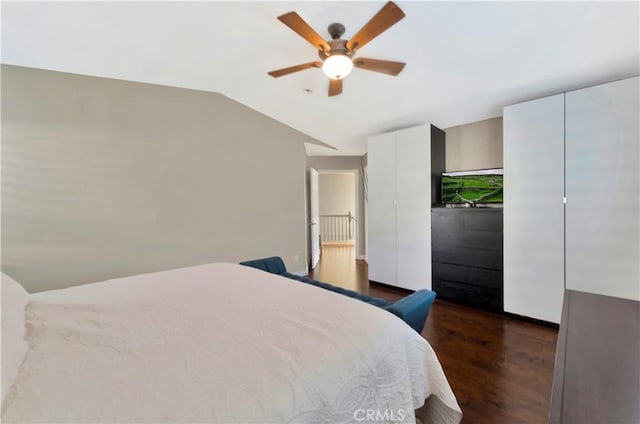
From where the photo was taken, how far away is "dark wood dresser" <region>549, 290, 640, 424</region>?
63 centimetres

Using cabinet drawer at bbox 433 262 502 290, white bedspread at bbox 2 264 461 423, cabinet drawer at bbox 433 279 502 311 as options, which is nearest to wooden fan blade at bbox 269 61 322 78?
white bedspread at bbox 2 264 461 423

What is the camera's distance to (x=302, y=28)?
1773 millimetres

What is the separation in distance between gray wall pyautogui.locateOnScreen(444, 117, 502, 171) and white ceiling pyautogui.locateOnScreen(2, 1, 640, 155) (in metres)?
0.18

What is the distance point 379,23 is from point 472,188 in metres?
2.43

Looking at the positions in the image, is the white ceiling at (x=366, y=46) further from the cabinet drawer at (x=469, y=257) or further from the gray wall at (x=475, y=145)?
the cabinet drawer at (x=469, y=257)

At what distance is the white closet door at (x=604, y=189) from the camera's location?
220cm

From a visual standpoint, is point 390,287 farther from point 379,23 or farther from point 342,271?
point 379,23

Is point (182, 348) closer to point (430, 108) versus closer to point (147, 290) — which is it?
point (147, 290)

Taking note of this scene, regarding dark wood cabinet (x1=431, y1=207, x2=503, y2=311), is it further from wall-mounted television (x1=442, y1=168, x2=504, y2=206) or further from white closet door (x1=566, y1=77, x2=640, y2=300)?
white closet door (x1=566, y1=77, x2=640, y2=300)

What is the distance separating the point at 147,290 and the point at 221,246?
2166 mm

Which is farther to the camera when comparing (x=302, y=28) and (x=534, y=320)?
(x=534, y=320)

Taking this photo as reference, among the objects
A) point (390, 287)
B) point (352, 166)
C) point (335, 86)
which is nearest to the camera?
point (335, 86)

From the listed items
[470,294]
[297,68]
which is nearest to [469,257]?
[470,294]

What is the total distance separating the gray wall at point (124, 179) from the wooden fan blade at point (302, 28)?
221 cm
